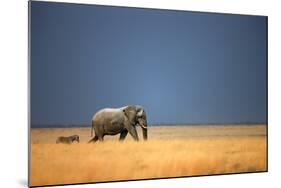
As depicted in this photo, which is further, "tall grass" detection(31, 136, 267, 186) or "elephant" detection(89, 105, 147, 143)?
"elephant" detection(89, 105, 147, 143)

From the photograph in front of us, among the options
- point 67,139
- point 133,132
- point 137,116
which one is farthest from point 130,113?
point 67,139

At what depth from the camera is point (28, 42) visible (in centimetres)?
550

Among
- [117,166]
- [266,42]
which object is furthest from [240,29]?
[117,166]

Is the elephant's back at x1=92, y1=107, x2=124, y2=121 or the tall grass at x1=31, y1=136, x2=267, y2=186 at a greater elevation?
the elephant's back at x1=92, y1=107, x2=124, y2=121

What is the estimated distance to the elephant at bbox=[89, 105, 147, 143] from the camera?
18.9 ft

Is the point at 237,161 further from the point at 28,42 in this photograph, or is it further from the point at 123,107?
the point at 28,42

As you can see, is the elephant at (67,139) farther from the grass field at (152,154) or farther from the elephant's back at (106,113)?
the elephant's back at (106,113)

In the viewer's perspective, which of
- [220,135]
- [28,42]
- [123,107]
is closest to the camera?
[28,42]

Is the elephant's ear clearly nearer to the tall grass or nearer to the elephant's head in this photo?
the elephant's head

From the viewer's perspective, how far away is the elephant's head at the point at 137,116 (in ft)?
19.3

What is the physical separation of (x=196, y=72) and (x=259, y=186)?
4.56 ft

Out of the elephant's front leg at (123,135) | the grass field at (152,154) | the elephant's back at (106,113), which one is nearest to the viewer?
the grass field at (152,154)

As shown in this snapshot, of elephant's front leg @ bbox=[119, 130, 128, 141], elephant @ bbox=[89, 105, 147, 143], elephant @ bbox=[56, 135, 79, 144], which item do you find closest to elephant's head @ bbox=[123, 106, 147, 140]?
elephant @ bbox=[89, 105, 147, 143]

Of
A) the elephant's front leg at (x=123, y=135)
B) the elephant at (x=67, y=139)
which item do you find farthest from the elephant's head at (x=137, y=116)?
the elephant at (x=67, y=139)
